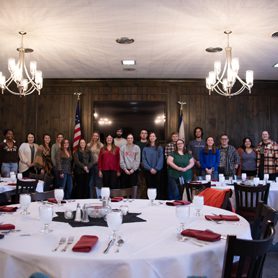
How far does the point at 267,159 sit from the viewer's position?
6.49m

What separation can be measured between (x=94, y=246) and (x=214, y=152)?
4.76m

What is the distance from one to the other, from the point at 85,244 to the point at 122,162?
4887 mm

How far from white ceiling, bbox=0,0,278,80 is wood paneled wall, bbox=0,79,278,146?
106 cm

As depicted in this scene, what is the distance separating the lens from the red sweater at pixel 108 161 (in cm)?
649

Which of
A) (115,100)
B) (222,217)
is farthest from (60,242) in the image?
(115,100)

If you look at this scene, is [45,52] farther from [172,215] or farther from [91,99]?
[172,215]

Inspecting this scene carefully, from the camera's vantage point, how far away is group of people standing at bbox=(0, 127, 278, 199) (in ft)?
20.7

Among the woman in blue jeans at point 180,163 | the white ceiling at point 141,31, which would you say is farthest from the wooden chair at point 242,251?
the woman in blue jeans at point 180,163

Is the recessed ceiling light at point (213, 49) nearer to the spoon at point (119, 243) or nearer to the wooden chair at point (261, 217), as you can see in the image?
the wooden chair at point (261, 217)

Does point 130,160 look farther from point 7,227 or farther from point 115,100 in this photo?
point 7,227

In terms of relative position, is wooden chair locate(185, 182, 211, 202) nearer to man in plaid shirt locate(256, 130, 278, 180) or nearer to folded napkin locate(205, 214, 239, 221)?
folded napkin locate(205, 214, 239, 221)

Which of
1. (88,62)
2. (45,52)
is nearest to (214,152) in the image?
(88,62)

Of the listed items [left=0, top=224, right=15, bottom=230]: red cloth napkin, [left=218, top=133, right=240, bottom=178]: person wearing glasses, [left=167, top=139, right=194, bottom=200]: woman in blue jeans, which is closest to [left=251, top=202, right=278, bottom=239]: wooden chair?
[left=0, top=224, right=15, bottom=230]: red cloth napkin

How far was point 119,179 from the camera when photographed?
264 inches
